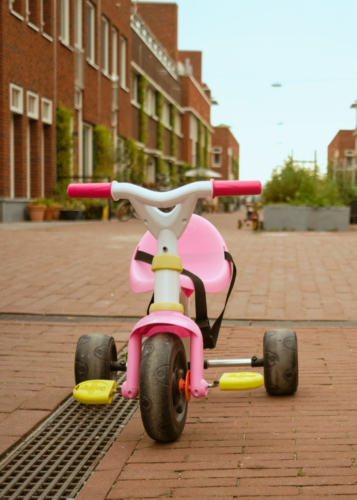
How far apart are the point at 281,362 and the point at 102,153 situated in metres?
20.8

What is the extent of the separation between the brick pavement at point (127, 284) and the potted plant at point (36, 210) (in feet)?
19.8

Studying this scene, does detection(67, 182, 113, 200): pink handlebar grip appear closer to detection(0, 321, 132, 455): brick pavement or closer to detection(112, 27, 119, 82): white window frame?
detection(0, 321, 132, 455): brick pavement

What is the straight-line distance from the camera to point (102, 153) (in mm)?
23641

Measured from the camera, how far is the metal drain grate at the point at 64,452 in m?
2.47

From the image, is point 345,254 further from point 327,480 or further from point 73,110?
point 73,110

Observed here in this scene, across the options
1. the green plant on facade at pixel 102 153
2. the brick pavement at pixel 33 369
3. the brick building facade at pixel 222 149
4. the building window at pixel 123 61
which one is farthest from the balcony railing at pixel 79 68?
the brick building facade at pixel 222 149

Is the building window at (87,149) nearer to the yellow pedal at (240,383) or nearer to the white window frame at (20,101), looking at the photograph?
the white window frame at (20,101)

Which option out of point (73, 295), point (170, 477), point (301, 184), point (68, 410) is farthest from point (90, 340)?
point (301, 184)

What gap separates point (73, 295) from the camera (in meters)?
A: 6.55

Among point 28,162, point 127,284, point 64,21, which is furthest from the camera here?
point 64,21

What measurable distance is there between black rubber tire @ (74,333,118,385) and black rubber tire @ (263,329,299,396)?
2.69ft

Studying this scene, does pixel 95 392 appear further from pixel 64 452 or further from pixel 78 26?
pixel 78 26

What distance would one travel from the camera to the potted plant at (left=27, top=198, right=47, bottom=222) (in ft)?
57.2

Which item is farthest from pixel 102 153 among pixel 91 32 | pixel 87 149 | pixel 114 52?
pixel 114 52
